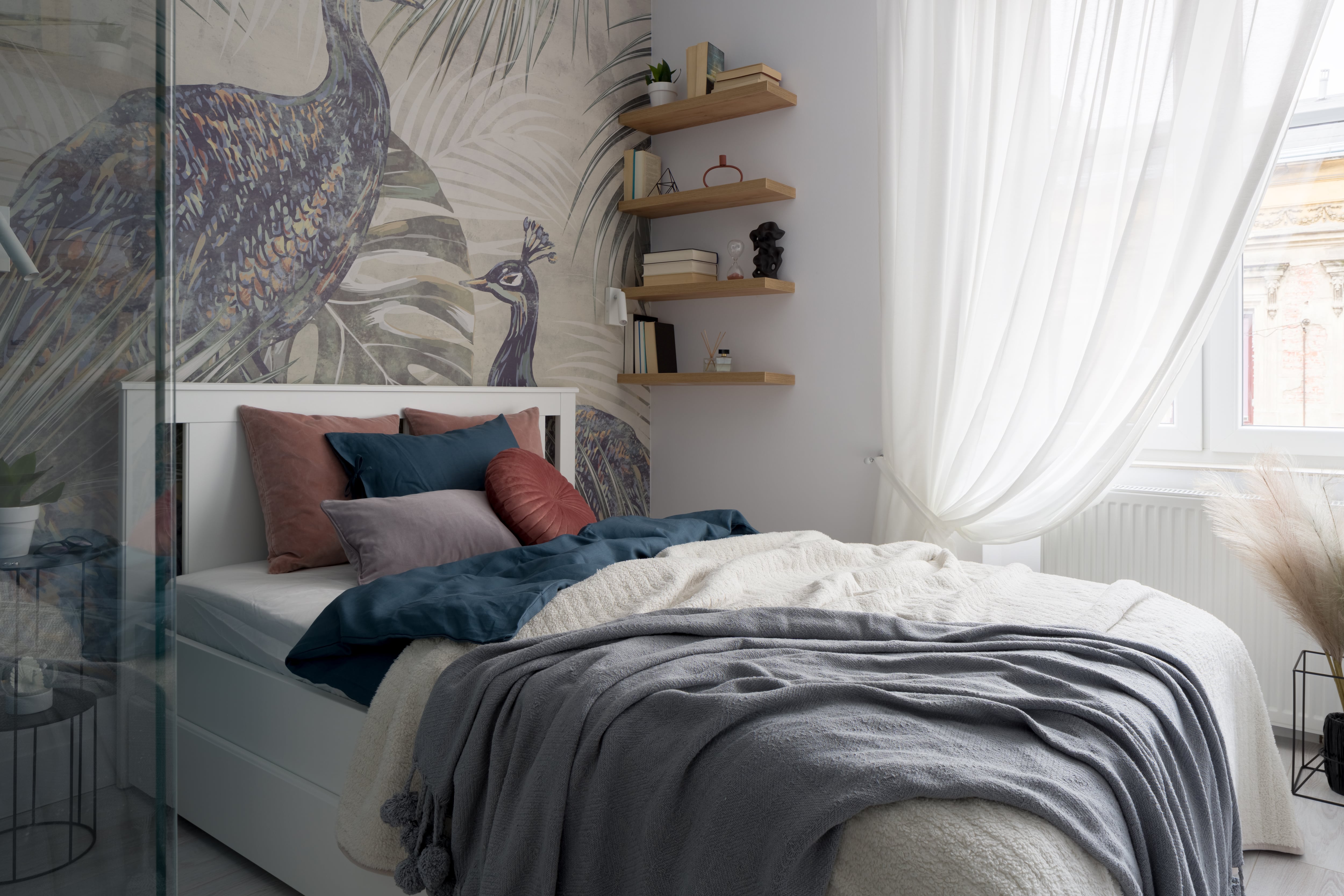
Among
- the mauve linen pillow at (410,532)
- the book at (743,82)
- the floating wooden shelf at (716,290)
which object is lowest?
the mauve linen pillow at (410,532)

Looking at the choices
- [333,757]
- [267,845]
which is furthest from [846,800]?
[267,845]

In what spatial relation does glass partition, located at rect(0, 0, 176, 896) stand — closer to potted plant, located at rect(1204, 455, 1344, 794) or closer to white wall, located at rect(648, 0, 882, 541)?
potted plant, located at rect(1204, 455, 1344, 794)

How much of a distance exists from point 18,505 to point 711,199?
3098 millimetres

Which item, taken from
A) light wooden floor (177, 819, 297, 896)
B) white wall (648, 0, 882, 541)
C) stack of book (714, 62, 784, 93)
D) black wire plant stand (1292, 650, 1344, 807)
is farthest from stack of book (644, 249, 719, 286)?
light wooden floor (177, 819, 297, 896)

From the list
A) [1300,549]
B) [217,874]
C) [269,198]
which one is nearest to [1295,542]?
[1300,549]

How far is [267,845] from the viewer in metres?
1.93

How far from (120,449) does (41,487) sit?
69mm

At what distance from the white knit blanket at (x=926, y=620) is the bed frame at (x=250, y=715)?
0.20 metres

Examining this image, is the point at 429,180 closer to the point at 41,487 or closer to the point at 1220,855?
the point at 41,487

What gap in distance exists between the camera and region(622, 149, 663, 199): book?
383 centimetres

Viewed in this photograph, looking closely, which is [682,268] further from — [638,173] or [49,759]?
[49,759]

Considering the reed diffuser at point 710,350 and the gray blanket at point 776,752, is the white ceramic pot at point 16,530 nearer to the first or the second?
the gray blanket at point 776,752

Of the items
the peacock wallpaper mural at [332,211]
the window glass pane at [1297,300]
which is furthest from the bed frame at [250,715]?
the window glass pane at [1297,300]

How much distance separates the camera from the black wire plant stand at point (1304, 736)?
95.0 inches
